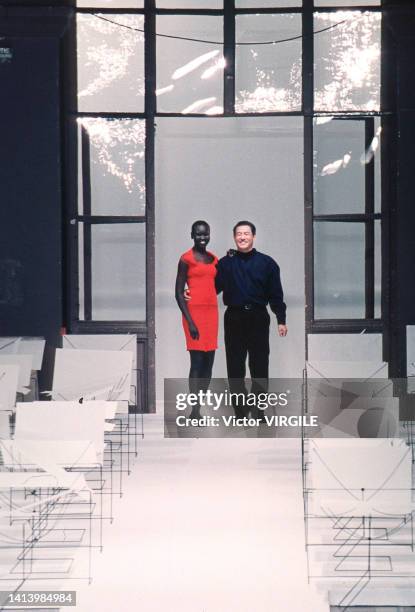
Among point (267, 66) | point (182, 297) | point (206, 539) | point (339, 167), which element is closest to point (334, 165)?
point (339, 167)

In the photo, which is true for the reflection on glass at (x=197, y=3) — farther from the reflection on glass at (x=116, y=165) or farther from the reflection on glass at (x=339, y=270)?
the reflection on glass at (x=339, y=270)

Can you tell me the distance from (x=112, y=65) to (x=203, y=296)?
266 cm

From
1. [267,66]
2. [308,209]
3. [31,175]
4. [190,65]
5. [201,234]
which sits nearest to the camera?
[201,234]

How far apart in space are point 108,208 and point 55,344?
1.43 m

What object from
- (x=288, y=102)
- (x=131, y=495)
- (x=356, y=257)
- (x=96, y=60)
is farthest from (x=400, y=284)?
(x=131, y=495)

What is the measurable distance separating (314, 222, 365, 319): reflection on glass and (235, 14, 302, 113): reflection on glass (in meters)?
1.32

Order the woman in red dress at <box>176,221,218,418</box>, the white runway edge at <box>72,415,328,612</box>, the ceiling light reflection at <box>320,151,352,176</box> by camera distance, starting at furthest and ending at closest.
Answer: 1. the ceiling light reflection at <box>320,151,352,176</box>
2. the woman in red dress at <box>176,221,218,418</box>
3. the white runway edge at <box>72,415,328,612</box>

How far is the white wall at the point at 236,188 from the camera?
443 inches

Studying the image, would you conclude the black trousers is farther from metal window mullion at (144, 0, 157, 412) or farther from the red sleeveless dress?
metal window mullion at (144, 0, 157, 412)

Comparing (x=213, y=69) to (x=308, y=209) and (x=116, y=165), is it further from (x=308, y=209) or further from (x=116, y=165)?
(x=308, y=209)

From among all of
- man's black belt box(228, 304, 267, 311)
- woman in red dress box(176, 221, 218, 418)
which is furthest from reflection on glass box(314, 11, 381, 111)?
man's black belt box(228, 304, 267, 311)

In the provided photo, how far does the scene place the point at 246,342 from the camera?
31.2 feet

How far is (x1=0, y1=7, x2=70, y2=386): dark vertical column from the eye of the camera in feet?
34.6

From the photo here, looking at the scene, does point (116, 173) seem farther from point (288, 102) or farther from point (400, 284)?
point (400, 284)
